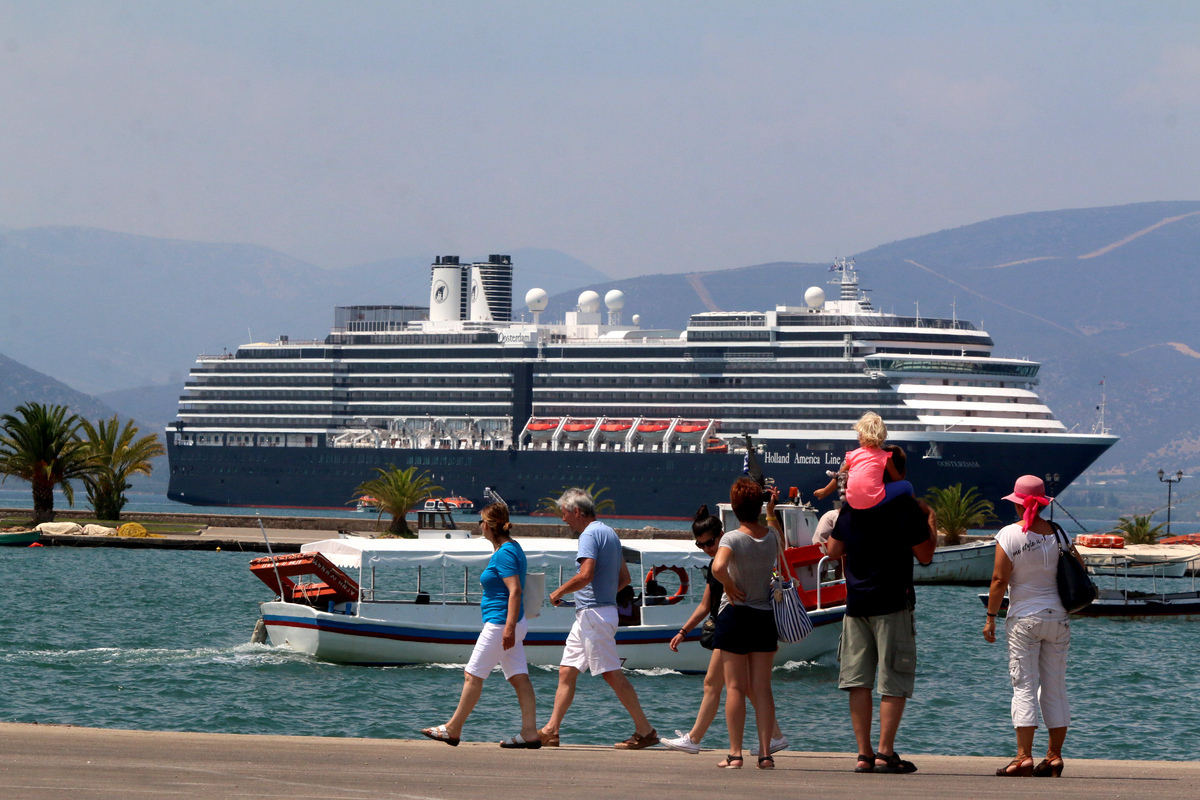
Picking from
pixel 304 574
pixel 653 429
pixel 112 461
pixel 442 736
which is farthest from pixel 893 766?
pixel 653 429

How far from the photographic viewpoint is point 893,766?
959 cm

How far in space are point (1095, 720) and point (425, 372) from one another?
8351 cm

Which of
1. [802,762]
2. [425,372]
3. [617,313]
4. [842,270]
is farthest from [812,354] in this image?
[802,762]

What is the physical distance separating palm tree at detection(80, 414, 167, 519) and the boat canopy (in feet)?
105

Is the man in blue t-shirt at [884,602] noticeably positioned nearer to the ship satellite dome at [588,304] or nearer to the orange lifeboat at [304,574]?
the orange lifeboat at [304,574]

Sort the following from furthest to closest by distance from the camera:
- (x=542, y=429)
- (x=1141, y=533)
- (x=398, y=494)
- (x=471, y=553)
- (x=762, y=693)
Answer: (x=542, y=429) → (x=398, y=494) → (x=1141, y=533) → (x=471, y=553) → (x=762, y=693)

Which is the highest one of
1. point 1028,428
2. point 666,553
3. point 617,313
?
point 617,313

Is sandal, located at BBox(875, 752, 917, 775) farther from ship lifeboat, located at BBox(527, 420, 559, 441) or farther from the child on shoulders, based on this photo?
ship lifeboat, located at BBox(527, 420, 559, 441)

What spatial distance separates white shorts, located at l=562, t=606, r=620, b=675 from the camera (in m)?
10.9

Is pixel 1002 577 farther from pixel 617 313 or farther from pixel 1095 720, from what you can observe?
pixel 617 313

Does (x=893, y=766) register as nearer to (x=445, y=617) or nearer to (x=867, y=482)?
(x=867, y=482)

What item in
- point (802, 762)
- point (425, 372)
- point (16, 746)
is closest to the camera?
point (16, 746)

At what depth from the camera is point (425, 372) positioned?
99938 mm

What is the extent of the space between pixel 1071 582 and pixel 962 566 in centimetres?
3556
